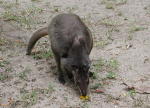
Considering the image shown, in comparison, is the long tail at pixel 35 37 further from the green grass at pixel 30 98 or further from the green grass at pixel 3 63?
the green grass at pixel 30 98

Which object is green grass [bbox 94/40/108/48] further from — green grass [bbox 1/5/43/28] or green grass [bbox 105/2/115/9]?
green grass [bbox 105/2/115/9]

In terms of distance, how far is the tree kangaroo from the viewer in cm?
529

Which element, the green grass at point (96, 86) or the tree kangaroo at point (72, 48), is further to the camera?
the green grass at point (96, 86)

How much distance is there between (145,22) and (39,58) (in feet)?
9.49

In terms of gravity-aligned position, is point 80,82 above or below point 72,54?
below

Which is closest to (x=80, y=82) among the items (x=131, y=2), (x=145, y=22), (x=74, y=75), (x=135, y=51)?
(x=74, y=75)

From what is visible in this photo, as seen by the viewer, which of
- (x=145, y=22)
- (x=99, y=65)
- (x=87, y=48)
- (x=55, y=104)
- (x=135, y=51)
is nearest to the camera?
(x=55, y=104)

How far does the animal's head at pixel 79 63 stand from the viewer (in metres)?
5.26

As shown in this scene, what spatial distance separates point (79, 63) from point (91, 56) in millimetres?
1359

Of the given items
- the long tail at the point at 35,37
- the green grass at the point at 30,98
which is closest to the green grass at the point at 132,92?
the green grass at the point at 30,98

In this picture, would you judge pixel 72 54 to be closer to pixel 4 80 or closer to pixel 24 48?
pixel 4 80

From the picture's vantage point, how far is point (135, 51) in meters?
6.84

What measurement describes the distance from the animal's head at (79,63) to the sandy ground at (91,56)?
21 centimetres

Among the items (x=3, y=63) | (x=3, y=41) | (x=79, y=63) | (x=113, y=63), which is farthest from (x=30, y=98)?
(x=3, y=41)
